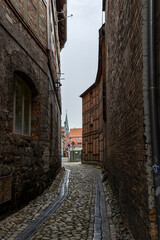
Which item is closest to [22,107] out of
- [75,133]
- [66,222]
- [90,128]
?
[66,222]

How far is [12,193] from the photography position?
203 inches

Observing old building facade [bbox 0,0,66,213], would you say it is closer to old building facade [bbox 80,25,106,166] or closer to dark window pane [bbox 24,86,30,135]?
dark window pane [bbox 24,86,30,135]

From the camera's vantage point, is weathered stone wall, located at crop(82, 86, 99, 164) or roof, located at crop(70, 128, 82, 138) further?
roof, located at crop(70, 128, 82, 138)

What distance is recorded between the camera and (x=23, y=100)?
6.34 meters

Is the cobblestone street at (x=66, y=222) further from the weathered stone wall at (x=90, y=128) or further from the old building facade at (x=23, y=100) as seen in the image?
the weathered stone wall at (x=90, y=128)

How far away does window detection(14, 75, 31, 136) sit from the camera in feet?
19.4

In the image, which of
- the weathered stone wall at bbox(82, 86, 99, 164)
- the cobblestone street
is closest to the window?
the cobblestone street

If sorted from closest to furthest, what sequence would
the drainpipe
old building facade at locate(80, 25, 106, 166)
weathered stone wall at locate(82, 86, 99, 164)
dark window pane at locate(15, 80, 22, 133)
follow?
the drainpipe < dark window pane at locate(15, 80, 22, 133) < old building facade at locate(80, 25, 106, 166) < weathered stone wall at locate(82, 86, 99, 164)

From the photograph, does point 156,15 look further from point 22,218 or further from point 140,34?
point 22,218

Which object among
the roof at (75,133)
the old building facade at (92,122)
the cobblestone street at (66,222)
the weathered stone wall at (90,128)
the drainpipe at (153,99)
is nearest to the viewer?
the drainpipe at (153,99)

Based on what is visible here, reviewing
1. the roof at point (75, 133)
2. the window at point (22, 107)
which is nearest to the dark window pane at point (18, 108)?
the window at point (22, 107)

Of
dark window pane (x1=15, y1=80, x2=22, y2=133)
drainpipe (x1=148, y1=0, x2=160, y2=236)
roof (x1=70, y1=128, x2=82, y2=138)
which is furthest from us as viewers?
roof (x1=70, y1=128, x2=82, y2=138)

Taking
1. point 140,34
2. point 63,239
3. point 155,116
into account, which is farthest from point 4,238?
point 140,34

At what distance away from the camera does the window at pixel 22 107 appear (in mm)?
5922
